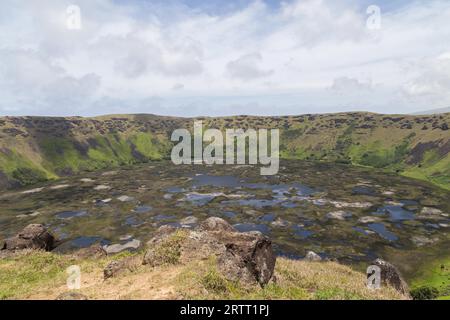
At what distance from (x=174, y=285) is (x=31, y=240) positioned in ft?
134

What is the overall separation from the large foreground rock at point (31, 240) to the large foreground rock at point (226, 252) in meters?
31.7

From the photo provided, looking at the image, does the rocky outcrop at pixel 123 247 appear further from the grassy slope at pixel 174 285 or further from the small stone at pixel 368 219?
the small stone at pixel 368 219

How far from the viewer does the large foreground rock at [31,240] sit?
53.2 meters

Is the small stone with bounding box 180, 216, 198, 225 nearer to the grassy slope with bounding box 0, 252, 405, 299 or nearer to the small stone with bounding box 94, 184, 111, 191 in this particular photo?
the small stone with bounding box 94, 184, 111, 191

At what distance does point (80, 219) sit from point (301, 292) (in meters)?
120

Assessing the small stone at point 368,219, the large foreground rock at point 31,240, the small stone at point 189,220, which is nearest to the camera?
the large foreground rock at point 31,240

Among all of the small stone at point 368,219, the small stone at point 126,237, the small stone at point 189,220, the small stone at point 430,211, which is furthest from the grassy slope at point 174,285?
the small stone at point 430,211

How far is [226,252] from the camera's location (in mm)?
28641

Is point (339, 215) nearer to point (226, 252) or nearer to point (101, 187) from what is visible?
point (226, 252)

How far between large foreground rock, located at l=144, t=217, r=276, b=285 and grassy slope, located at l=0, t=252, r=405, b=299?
1051 millimetres

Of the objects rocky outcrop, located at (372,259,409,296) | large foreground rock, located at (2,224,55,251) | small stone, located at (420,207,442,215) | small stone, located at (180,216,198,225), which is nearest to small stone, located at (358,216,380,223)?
small stone, located at (420,207,442,215)

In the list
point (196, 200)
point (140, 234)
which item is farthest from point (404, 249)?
point (196, 200)

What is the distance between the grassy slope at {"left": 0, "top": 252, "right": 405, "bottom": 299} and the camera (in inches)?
931
